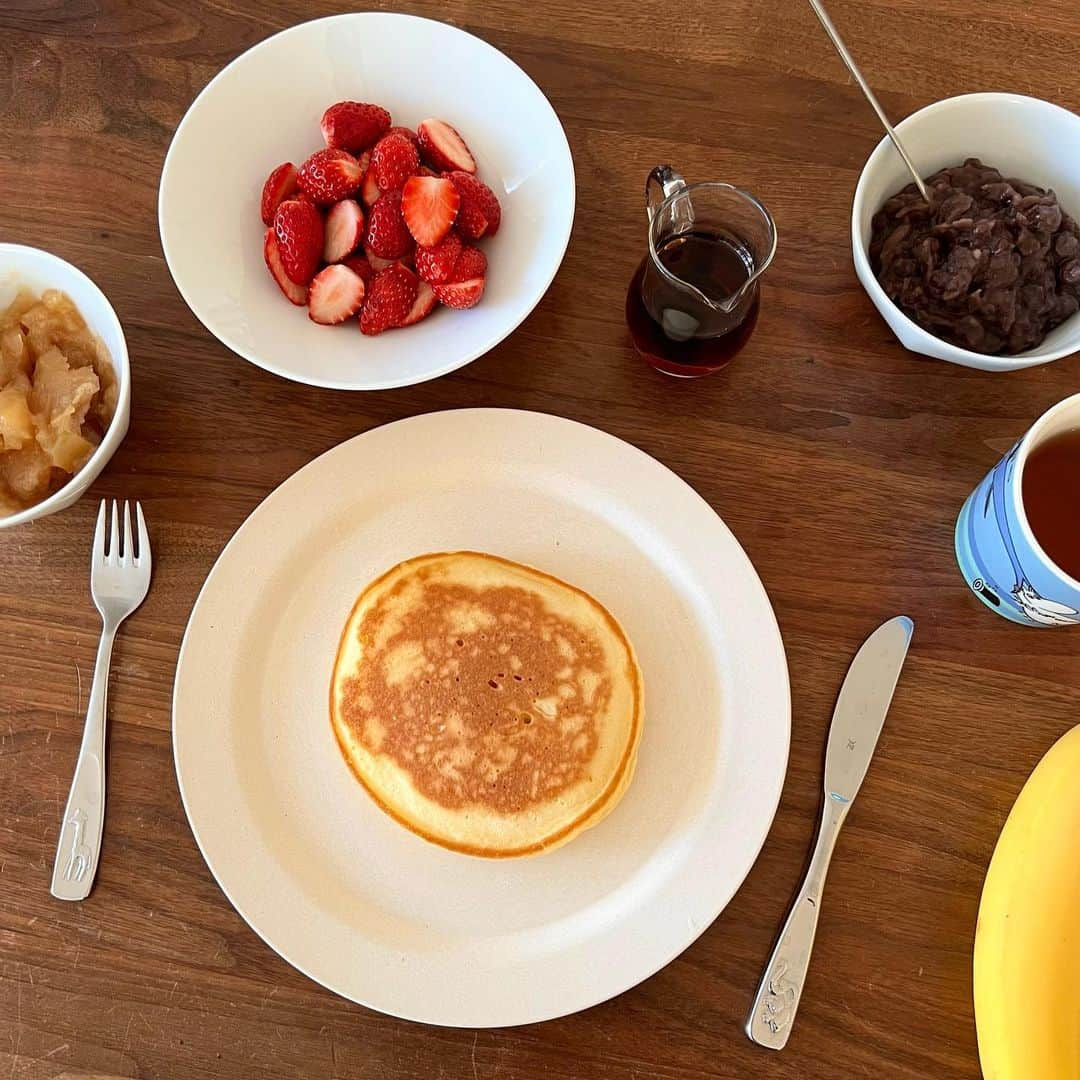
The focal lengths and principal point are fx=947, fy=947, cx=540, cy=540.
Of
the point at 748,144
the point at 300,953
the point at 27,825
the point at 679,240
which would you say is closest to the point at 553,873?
the point at 300,953

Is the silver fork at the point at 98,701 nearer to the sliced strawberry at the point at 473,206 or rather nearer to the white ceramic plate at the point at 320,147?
the white ceramic plate at the point at 320,147

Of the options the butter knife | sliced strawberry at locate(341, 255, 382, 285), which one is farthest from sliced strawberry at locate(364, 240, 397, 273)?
the butter knife

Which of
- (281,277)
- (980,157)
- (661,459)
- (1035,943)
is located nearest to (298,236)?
(281,277)

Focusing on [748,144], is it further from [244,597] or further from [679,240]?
[244,597]

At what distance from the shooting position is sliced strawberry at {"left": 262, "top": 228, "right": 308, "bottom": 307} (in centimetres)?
122

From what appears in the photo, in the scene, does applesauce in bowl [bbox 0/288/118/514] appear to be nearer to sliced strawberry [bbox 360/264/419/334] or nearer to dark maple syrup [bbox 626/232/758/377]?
sliced strawberry [bbox 360/264/419/334]

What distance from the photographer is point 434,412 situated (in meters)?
1.29

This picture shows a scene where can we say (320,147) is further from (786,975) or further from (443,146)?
(786,975)

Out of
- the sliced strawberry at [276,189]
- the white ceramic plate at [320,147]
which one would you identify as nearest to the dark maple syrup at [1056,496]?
the white ceramic plate at [320,147]

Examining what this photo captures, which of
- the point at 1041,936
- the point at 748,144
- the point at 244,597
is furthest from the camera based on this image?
the point at 748,144

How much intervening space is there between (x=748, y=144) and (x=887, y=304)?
1.18ft

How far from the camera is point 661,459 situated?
1.31 m

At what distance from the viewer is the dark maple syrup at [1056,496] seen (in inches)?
45.2

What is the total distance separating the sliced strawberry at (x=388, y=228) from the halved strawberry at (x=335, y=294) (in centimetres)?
5
